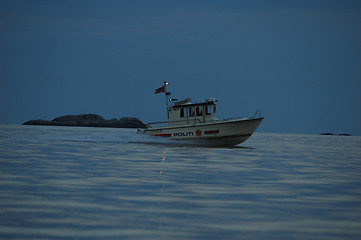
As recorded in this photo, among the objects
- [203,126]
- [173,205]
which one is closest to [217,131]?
[203,126]

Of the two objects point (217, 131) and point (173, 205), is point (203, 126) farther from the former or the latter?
point (173, 205)

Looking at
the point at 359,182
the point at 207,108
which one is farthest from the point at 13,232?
the point at 207,108

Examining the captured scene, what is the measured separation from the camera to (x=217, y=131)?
109 ft

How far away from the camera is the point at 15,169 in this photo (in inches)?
616

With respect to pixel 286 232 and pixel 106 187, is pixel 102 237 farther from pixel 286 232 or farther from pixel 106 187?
pixel 106 187

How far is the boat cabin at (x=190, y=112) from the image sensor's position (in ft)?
112

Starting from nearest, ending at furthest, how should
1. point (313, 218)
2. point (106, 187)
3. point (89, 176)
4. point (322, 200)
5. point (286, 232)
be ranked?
point (286, 232) → point (313, 218) → point (322, 200) → point (106, 187) → point (89, 176)

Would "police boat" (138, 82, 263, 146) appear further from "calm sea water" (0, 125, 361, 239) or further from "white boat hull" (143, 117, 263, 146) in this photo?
"calm sea water" (0, 125, 361, 239)

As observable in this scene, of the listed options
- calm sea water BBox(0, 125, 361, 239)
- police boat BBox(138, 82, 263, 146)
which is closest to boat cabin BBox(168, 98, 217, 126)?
police boat BBox(138, 82, 263, 146)

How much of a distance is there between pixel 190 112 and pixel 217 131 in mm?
2736

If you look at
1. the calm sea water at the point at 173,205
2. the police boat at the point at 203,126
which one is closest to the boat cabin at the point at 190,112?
the police boat at the point at 203,126

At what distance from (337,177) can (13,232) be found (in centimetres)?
1238

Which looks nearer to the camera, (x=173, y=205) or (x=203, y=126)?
(x=173, y=205)

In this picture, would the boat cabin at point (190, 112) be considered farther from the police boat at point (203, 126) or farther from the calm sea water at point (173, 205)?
the calm sea water at point (173, 205)
